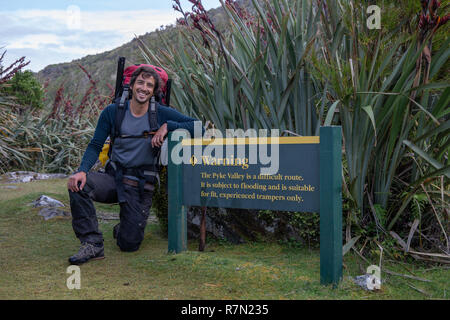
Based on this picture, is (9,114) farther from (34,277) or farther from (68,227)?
A: (34,277)

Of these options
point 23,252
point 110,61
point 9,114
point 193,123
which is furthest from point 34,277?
point 110,61

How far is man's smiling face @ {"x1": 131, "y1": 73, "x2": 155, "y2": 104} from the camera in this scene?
11.2ft

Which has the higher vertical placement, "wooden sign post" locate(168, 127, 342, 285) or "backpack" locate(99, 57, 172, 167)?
"backpack" locate(99, 57, 172, 167)

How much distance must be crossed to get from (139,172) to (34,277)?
1.09 metres

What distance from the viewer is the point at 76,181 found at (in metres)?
3.14

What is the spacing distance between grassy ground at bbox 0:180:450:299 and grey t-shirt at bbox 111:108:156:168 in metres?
0.71

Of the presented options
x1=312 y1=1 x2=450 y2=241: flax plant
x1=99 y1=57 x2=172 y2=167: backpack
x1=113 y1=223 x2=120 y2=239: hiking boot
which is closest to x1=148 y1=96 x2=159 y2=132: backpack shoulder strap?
x1=99 y1=57 x2=172 y2=167: backpack

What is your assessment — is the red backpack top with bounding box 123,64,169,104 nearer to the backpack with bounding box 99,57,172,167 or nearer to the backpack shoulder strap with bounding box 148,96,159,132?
the backpack with bounding box 99,57,172,167

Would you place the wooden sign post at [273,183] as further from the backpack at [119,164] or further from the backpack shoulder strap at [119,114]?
the backpack shoulder strap at [119,114]

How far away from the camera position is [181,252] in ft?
10.5

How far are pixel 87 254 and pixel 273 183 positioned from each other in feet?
4.76

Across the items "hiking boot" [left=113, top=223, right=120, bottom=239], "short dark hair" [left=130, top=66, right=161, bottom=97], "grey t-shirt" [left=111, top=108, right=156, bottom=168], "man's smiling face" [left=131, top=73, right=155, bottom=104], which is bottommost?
"hiking boot" [left=113, top=223, right=120, bottom=239]

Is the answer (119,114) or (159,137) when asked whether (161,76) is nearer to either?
(119,114)

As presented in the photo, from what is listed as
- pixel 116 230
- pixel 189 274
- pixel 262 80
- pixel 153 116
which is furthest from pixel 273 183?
pixel 116 230
